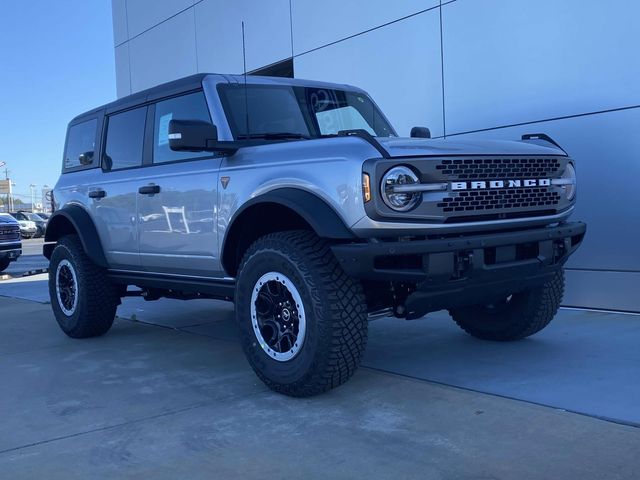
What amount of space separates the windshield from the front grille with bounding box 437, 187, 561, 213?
1.55 meters

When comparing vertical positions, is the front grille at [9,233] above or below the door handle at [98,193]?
below

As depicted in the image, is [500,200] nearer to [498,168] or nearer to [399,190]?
[498,168]

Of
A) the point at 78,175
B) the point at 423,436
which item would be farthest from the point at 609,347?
the point at 78,175

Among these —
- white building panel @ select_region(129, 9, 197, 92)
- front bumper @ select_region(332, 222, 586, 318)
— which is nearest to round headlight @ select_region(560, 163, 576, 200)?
front bumper @ select_region(332, 222, 586, 318)

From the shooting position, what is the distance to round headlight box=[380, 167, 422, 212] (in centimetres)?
362

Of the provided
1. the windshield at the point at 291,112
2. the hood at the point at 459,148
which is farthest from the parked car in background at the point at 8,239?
the hood at the point at 459,148

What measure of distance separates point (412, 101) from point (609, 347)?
4238 millimetres

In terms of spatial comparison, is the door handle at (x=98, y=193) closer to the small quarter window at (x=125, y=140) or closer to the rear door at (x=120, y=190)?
the rear door at (x=120, y=190)

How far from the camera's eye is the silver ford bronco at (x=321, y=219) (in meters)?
3.69

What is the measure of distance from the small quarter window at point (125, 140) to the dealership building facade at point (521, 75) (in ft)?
12.2

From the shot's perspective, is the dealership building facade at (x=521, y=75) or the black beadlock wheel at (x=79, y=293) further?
the dealership building facade at (x=521, y=75)

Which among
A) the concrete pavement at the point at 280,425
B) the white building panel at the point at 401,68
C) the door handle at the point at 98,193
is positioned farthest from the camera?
the white building panel at the point at 401,68

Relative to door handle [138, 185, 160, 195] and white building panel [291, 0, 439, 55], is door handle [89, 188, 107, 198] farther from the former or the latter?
white building panel [291, 0, 439, 55]

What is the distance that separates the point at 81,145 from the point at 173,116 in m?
1.80
